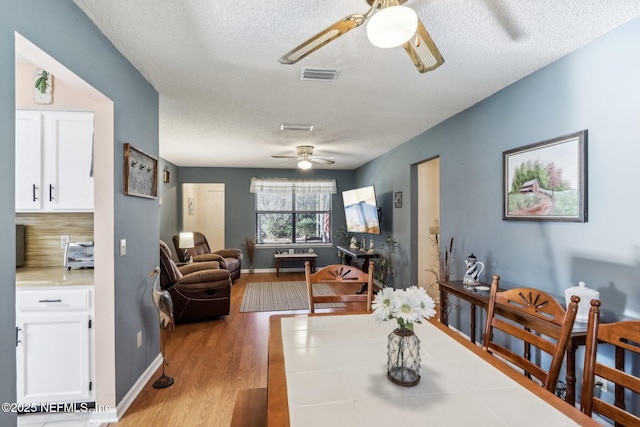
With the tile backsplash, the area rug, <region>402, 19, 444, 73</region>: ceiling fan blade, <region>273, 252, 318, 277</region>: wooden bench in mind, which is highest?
<region>402, 19, 444, 73</region>: ceiling fan blade

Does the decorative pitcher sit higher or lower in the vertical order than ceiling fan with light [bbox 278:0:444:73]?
lower

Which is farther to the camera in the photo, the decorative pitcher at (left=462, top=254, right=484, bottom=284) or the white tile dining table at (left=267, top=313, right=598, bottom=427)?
the decorative pitcher at (left=462, top=254, right=484, bottom=284)

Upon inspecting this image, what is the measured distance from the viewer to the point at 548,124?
227 cm

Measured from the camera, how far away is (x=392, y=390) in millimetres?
1045

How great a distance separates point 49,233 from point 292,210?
509 cm

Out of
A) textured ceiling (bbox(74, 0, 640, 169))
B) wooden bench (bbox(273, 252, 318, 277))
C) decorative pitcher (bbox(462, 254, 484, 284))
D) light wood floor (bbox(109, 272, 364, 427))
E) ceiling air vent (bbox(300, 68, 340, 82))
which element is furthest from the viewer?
wooden bench (bbox(273, 252, 318, 277))

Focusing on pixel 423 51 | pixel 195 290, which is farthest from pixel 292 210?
pixel 423 51

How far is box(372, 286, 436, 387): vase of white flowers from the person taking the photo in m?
1.10

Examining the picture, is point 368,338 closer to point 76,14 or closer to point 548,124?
point 548,124

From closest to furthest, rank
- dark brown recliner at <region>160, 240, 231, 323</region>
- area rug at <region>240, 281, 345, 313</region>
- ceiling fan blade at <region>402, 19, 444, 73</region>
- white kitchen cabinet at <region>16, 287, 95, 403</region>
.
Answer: ceiling fan blade at <region>402, 19, 444, 73</region> → white kitchen cabinet at <region>16, 287, 95, 403</region> → dark brown recliner at <region>160, 240, 231, 323</region> → area rug at <region>240, 281, 345, 313</region>

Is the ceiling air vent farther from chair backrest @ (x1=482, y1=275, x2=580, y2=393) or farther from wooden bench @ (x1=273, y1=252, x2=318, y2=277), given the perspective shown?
wooden bench @ (x1=273, y1=252, x2=318, y2=277)

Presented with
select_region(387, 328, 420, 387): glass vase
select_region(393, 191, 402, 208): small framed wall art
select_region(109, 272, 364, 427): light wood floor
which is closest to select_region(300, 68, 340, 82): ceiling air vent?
select_region(387, 328, 420, 387): glass vase

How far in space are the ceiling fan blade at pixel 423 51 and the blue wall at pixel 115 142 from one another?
1.59 metres

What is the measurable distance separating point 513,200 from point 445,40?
1.41m
